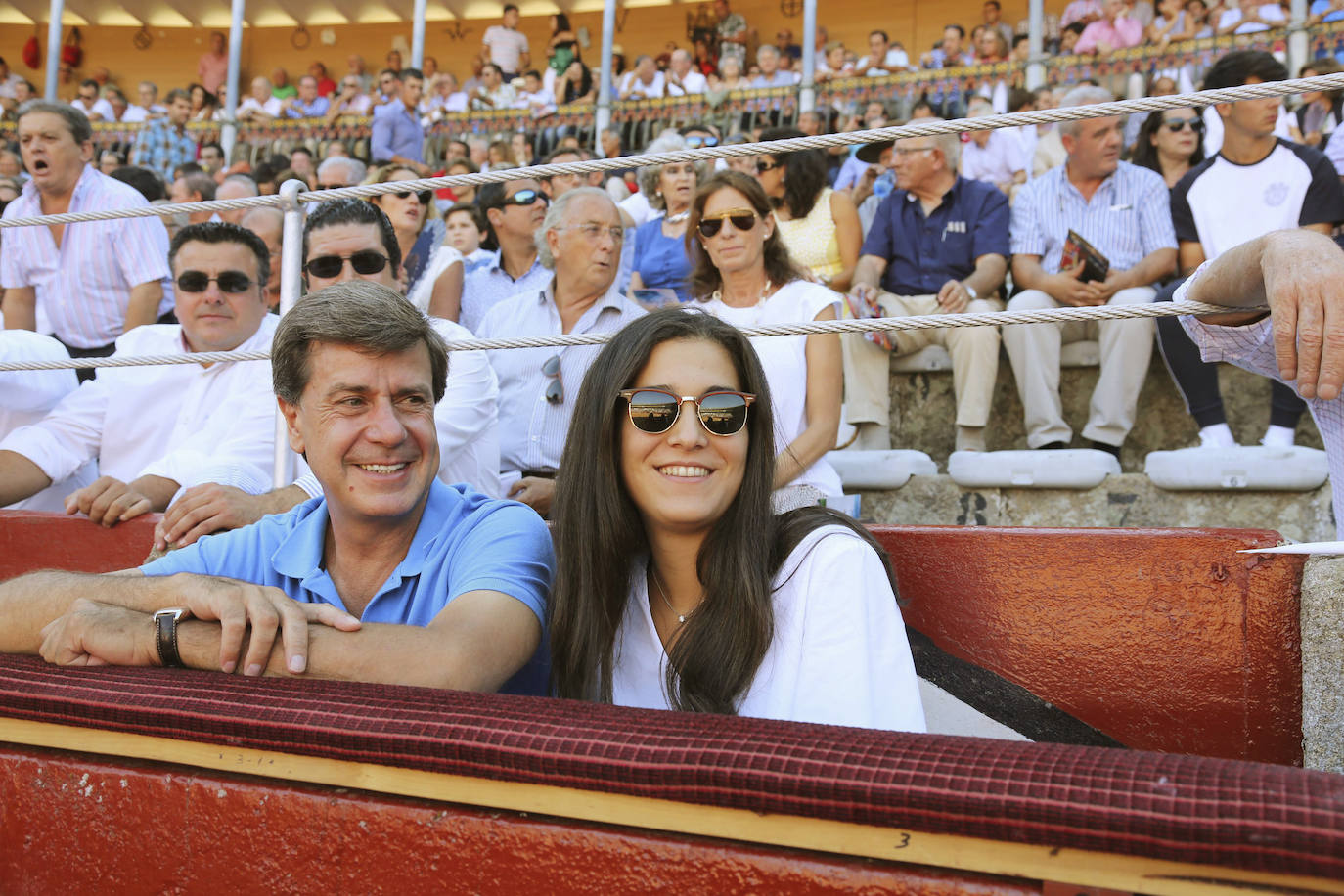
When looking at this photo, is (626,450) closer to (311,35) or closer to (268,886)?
(268,886)

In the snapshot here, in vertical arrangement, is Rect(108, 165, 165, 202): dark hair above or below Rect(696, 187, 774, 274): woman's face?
above

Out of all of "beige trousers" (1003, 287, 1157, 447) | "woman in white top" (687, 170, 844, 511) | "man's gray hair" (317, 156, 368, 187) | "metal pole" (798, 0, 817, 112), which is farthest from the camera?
"metal pole" (798, 0, 817, 112)

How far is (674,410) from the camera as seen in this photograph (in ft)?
Result: 6.44

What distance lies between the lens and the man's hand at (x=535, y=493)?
346cm

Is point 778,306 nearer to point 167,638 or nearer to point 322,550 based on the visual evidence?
point 322,550

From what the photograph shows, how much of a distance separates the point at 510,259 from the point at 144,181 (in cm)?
330

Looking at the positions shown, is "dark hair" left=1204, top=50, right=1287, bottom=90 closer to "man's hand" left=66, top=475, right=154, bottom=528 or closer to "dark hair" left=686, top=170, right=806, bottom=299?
"dark hair" left=686, top=170, right=806, bottom=299

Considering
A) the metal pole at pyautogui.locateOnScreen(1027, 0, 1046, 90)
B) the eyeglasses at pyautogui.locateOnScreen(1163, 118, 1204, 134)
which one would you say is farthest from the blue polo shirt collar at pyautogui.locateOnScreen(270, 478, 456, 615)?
the metal pole at pyautogui.locateOnScreen(1027, 0, 1046, 90)

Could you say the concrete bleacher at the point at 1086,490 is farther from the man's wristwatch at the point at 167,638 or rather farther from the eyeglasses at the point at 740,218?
the man's wristwatch at the point at 167,638

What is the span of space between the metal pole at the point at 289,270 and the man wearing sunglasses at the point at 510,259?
2.20 meters

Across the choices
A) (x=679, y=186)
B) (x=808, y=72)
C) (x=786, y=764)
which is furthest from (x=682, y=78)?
(x=786, y=764)

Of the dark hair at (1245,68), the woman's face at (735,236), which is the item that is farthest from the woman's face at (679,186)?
the dark hair at (1245,68)

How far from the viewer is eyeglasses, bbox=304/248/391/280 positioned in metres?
3.56

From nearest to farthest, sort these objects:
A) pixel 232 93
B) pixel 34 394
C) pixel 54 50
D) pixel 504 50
→ pixel 34 394, pixel 232 93, pixel 504 50, pixel 54 50
